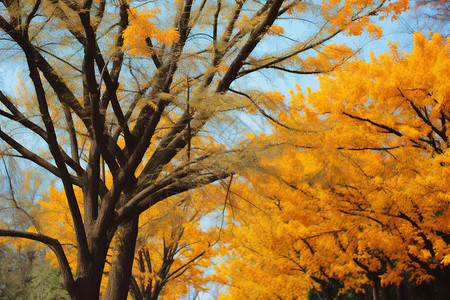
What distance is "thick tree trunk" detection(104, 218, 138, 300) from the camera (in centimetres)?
641

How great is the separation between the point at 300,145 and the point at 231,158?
4.18 ft

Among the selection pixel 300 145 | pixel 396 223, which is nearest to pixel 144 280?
pixel 396 223

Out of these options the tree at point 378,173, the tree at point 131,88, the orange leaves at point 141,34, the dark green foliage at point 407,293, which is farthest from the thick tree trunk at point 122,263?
the dark green foliage at point 407,293

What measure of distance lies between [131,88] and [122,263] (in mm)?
2851

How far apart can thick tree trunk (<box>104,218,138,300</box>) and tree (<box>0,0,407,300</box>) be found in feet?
0.05

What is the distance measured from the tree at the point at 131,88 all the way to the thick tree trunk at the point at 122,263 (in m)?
0.01

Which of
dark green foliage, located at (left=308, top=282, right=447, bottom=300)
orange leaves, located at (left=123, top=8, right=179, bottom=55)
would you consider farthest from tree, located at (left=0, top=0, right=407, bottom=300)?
dark green foliage, located at (left=308, top=282, right=447, bottom=300)

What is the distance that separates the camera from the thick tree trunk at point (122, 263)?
252 inches

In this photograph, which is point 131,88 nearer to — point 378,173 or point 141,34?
point 141,34

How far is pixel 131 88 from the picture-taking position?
749 centimetres

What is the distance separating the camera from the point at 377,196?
8211 mm

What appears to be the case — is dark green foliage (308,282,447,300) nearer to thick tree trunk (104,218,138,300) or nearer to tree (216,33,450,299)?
tree (216,33,450,299)

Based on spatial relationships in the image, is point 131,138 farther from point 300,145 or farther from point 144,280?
point 144,280

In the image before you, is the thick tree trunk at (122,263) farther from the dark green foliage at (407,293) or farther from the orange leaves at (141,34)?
the dark green foliage at (407,293)
